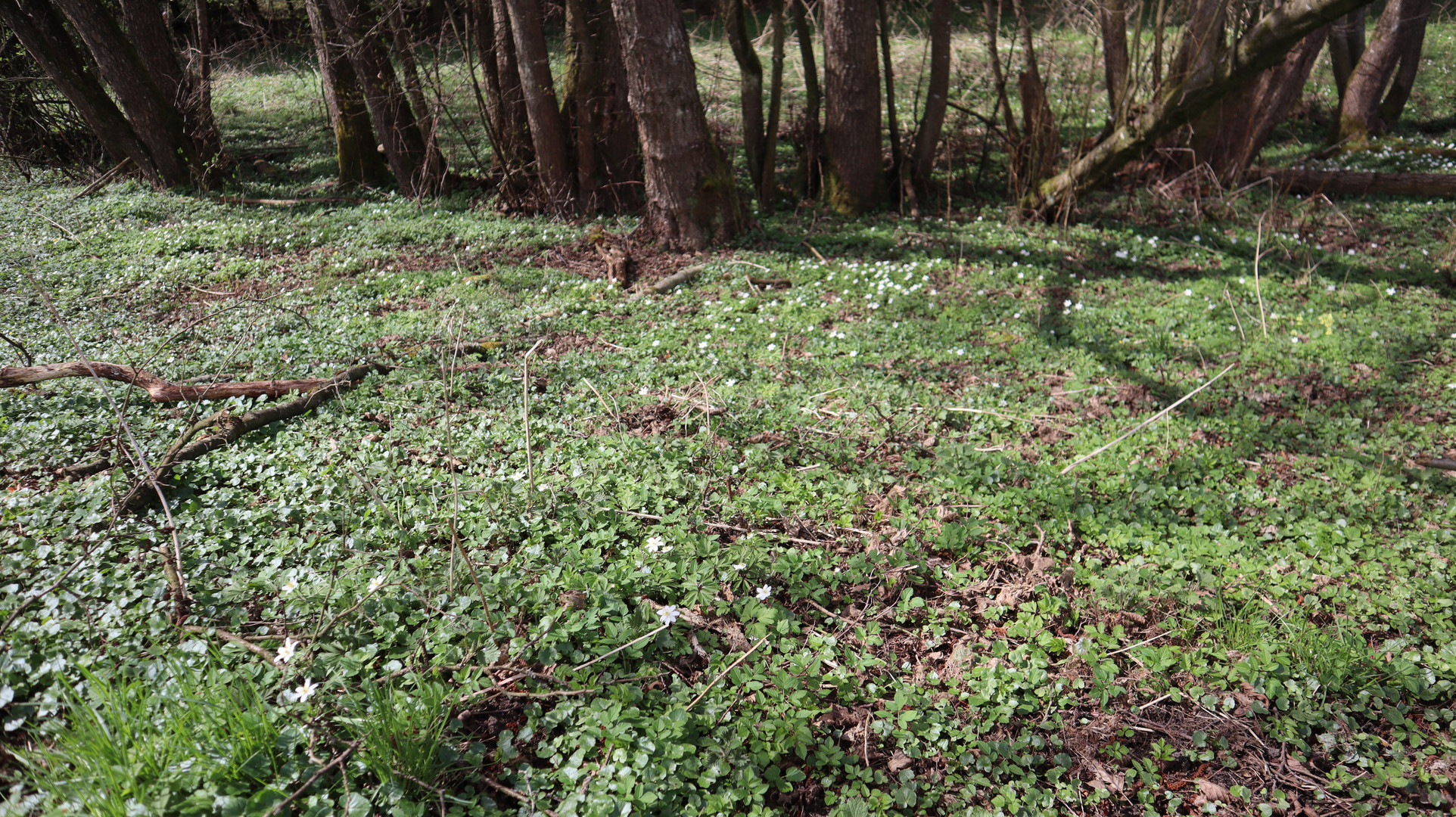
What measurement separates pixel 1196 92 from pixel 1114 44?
13.1 feet

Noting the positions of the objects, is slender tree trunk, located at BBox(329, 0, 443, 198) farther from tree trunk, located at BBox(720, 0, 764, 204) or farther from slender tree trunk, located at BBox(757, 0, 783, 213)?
slender tree trunk, located at BBox(757, 0, 783, 213)

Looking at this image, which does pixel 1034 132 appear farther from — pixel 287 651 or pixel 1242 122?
pixel 287 651

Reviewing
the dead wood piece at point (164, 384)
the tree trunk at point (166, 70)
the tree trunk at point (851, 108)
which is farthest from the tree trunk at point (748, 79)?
the tree trunk at point (166, 70)

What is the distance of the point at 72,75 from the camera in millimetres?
10555

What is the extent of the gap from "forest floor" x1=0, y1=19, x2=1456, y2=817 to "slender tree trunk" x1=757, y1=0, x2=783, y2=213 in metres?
3.31

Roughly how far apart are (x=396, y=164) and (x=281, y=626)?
9.53 meters

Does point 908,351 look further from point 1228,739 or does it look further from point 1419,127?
point 1419,127

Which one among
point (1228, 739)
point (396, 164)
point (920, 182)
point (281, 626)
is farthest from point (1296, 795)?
point (396, 164)

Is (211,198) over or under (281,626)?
over

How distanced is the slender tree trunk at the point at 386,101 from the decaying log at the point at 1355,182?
37.4 feet

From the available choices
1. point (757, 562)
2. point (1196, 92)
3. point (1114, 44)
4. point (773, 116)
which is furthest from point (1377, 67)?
point (757, 562)

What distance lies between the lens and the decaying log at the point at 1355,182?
9625 millimetres

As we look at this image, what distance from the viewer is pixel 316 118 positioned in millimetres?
14977

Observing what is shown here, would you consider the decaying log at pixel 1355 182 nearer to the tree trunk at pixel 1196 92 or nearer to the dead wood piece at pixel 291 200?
the tree trunk at pixel 1196 92
